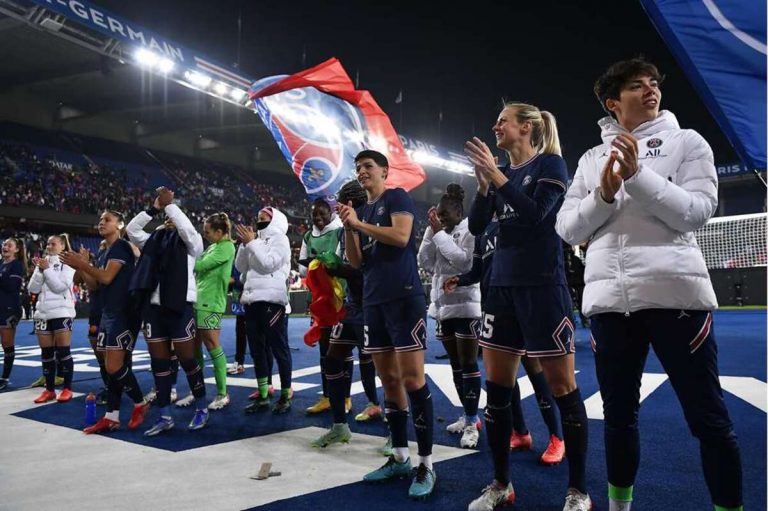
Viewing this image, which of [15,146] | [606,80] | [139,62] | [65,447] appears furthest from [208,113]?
[606,80]

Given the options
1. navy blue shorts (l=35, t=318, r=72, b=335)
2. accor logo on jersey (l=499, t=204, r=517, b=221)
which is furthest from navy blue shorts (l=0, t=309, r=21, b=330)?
accor logo on jersey (l=499, t=204, r=517, b=221)

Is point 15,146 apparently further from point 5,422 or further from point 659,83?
point 659,83

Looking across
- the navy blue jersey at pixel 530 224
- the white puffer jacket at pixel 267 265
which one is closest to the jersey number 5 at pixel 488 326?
the navy blue jersey at pixel 530 224

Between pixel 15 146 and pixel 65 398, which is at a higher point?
pixel 15 146

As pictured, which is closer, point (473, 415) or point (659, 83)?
point (659, 83)

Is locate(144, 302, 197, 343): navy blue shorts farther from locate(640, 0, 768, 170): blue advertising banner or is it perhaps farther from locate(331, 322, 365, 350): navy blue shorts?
locate(640, 0, 768, 170): blue advertising banner

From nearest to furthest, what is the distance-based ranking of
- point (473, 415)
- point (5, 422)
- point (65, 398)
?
point (473, 415) → point (5, 422) → point (65, 398)

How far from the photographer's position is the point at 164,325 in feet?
15.5

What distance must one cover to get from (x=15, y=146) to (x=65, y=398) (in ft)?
81.2

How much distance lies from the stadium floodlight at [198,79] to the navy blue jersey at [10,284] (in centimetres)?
1277

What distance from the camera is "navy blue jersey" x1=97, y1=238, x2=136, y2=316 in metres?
4.79

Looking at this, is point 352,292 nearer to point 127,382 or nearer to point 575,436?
point 575,436

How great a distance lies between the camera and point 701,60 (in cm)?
223

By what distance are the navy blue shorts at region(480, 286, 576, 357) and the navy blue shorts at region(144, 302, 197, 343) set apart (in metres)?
2.94
